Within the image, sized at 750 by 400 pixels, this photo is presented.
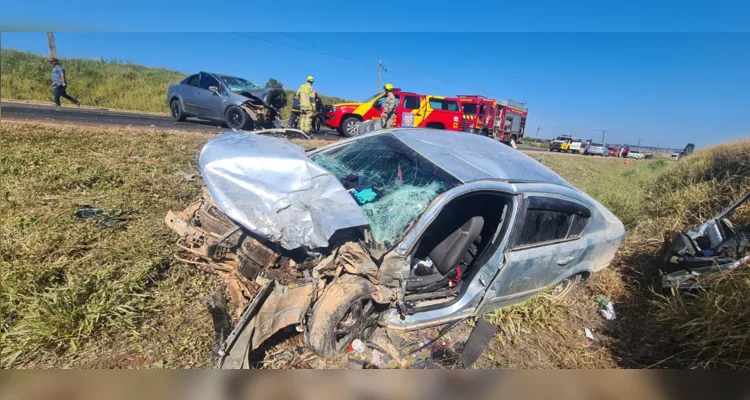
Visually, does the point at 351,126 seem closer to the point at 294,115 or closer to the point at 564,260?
the point at 294,115

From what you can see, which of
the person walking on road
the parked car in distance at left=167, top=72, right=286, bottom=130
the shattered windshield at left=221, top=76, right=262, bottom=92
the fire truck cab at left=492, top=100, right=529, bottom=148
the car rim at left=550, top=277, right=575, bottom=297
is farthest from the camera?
the fire truck cab at left=492, top=100, right=529, bottom=148

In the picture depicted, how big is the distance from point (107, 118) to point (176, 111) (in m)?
1.45

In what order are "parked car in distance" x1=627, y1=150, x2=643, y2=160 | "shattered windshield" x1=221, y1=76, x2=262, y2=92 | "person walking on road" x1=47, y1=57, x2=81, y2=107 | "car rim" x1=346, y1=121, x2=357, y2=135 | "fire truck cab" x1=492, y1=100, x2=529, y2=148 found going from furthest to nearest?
"parked car in distance" x1=627, y1=150, x2=643, y2=160 → "fire truck cab" x1=492, y1=100, x2=529, y2=148 → "car rim" x1=346, y1=121, x2=357, y2=135 → "shattered windshield" x1=221, y1=76, x2=262, y2=92 → "person walking on road" x1=47, y1=57, x2=81, y2=107

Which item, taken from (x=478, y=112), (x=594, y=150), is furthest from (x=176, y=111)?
(x=594, y=150)

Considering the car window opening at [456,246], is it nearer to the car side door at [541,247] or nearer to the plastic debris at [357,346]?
the car side door at [541,247]

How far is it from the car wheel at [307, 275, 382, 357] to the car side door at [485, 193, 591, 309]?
0.93m

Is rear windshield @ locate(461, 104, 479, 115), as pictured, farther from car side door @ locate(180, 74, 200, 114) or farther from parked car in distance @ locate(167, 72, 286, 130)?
car side door @ locate(180, 74, 200, 114)

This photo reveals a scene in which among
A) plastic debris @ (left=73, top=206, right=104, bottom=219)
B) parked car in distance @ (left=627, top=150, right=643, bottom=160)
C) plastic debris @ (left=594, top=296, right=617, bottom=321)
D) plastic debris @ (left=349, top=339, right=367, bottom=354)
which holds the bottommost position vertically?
parked car in distance @ (left=627, top=150, right=643, bottom=160)

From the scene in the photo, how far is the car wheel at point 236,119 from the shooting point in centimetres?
716

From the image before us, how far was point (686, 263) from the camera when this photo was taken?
269cm

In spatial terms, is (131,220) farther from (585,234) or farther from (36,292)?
(585,234)

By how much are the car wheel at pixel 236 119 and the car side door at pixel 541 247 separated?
6460 millimetres

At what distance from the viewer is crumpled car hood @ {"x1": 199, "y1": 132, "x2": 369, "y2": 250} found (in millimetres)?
1744

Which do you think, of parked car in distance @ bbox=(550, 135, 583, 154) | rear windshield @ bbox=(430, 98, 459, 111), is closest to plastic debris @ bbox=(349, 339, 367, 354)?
rear windshield @ bbox=(430, 98, 459, 111)
